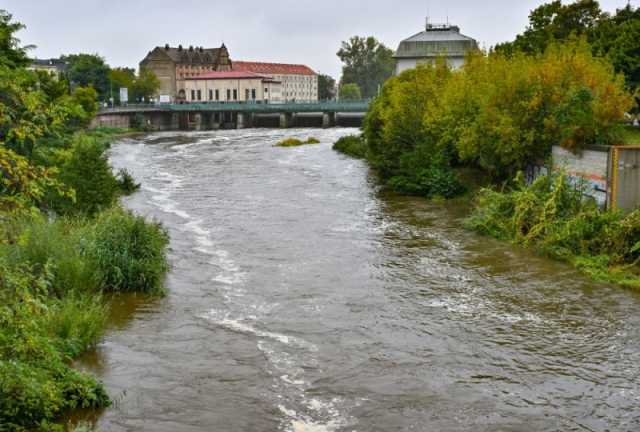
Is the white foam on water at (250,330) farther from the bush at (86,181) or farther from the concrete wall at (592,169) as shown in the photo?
the concrete wall at (592,169)

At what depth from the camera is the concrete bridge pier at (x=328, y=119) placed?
107250 mm

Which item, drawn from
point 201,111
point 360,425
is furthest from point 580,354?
point 201,111

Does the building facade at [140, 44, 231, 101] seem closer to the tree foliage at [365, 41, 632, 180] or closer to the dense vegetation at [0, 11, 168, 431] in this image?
the tree foliage at [365, 41, 632, 180]

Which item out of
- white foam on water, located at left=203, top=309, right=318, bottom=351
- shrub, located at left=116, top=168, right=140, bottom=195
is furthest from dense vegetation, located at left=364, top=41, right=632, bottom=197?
white foam on water, located at left=203, top=309, right=318, bottom=351

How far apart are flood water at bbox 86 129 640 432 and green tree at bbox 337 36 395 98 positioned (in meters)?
A: 136

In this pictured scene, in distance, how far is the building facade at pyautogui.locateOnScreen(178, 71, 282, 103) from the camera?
130500mm

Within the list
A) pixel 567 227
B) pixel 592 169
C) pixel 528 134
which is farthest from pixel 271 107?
pixel 567 227

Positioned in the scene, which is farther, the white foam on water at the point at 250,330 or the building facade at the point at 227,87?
the building facade at the point at 227,87

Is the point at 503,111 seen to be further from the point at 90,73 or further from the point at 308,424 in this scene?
the point at 90,73

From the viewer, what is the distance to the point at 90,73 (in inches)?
4422

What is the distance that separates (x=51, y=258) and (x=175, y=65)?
13879cm

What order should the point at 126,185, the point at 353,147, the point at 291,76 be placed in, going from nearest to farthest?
the point at 126,185
the point at 353,147
the point at 291,76

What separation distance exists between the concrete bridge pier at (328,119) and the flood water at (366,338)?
263ft

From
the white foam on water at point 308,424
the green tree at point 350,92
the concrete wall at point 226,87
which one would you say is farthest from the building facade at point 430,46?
the green tree at point 350,92
